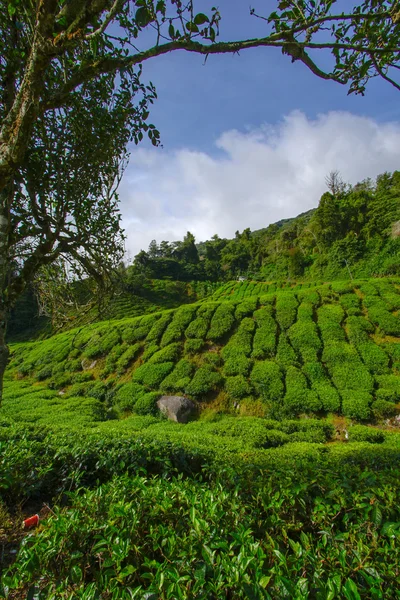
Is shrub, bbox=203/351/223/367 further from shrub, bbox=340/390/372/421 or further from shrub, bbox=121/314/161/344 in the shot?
shrub, bbox=340/390/372/421

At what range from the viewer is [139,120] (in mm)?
4734

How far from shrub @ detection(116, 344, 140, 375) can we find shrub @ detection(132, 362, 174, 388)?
3.96 ft

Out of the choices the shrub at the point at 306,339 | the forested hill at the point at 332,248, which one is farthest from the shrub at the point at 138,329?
the forested hill at the point at 332,248

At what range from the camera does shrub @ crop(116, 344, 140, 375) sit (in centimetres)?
1822

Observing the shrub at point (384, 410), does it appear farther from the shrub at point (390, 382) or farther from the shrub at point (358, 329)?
the shrub at point (358, 329)

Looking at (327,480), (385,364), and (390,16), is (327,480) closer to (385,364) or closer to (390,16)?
(390,16)

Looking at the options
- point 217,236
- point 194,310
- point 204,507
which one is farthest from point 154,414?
point 217,236

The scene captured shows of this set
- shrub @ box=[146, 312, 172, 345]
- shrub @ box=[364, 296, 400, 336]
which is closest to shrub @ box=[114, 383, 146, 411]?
shrub @ box=[146, 312, 172, 345]

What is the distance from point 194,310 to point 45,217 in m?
16.7

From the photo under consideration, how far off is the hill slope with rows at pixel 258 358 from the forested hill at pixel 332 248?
73.2 feet

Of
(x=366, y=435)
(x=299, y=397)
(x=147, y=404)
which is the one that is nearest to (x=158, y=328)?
(x=147, y=404)

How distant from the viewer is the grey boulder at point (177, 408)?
1368cm

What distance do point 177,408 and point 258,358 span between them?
5.21m

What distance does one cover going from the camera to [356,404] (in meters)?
11.9
